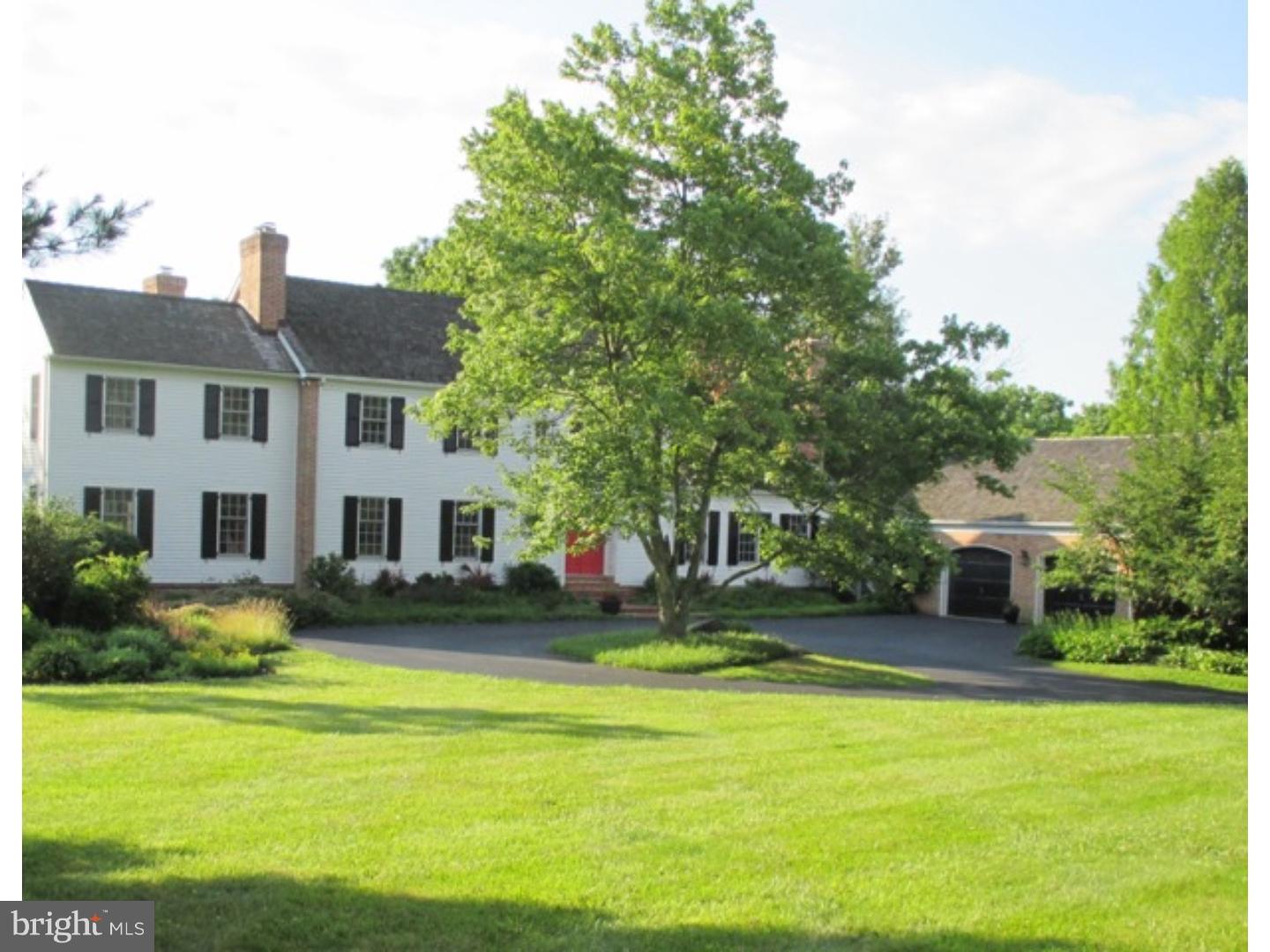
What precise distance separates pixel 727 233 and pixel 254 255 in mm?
13423

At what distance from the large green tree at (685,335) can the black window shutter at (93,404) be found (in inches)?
343

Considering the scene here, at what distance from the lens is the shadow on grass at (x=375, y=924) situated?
5.75 metres

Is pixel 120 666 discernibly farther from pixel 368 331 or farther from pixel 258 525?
pixel 368 331

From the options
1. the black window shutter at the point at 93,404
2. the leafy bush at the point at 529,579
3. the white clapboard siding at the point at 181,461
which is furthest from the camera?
the leafy bush at the point at 529,579

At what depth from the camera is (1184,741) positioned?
11359 mm

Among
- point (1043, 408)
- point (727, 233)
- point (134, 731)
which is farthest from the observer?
point (1043, 408)

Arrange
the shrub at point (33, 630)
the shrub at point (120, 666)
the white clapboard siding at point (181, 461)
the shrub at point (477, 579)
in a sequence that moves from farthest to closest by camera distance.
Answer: the shrub at point (477, 579) → the white clapboard siding at point (181, 461) → the shrub at point (33, 630) → the shrub at point (120, 666)

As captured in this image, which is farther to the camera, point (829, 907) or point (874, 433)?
point (874, 433)

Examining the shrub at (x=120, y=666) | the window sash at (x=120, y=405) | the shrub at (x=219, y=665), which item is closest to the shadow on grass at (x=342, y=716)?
the shrub at (x=120, y=666)

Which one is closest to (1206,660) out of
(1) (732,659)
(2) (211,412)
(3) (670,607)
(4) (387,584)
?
(1) (732,659)

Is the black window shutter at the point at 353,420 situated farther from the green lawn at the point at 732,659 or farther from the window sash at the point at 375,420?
the green lawn at the point at 732,659

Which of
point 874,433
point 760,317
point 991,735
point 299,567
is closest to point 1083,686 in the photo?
point 874,433
